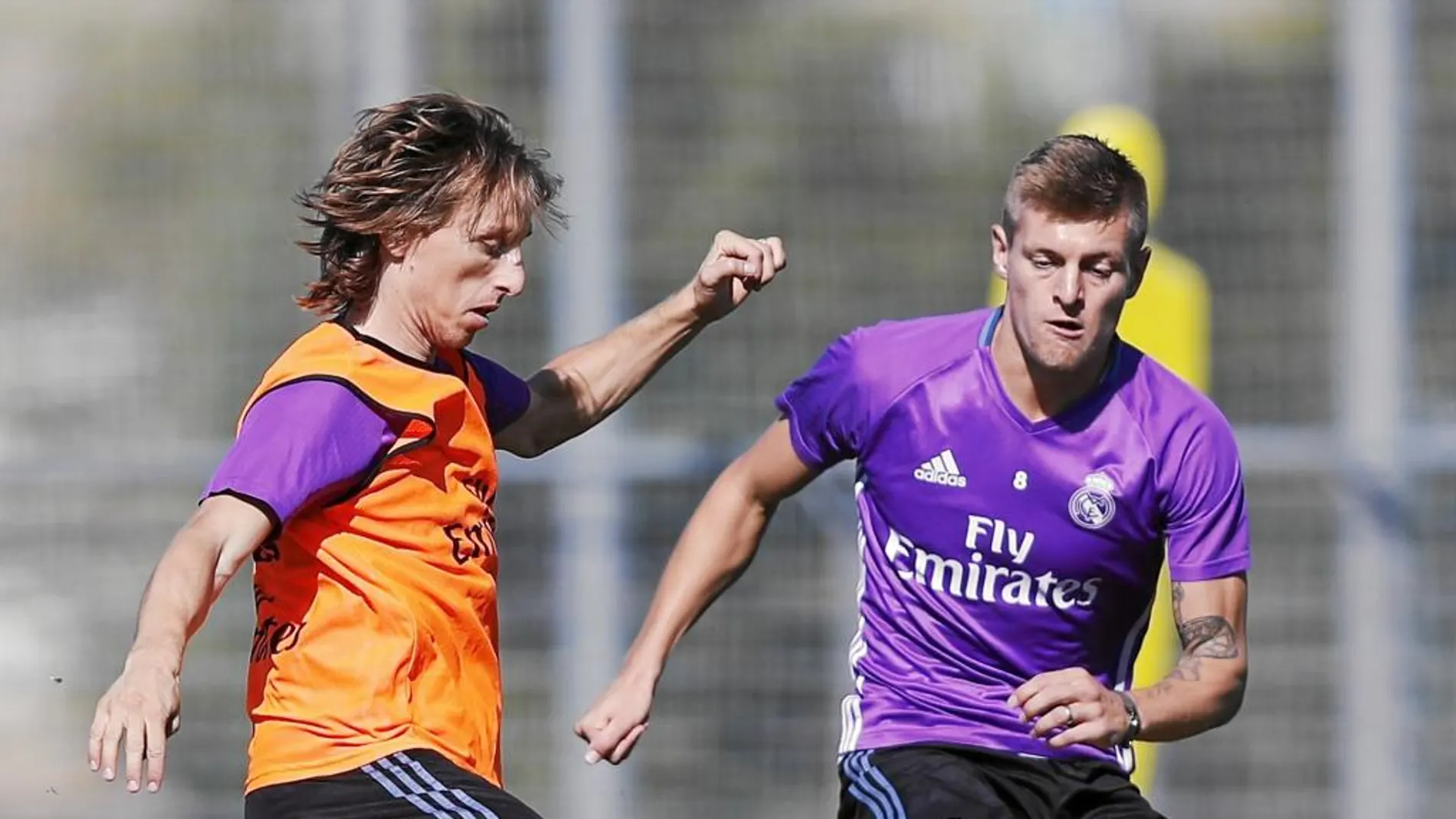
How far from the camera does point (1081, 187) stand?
3910 mm

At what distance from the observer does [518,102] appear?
669cm

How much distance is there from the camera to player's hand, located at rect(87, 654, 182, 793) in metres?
2.93

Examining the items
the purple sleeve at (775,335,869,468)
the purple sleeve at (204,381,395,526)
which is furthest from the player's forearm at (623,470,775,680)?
the purple sleeve at (204,381,395,526)

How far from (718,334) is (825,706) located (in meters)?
1.22

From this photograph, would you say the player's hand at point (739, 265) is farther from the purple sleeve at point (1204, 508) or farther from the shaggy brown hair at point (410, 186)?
the purple sleeve at point (1204, 508)

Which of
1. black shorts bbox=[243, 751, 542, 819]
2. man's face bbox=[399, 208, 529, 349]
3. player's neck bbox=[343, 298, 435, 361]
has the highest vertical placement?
man's face bbox=[399, 208, 529, 349]

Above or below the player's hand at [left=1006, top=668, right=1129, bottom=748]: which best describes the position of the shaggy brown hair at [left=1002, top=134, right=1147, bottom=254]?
above

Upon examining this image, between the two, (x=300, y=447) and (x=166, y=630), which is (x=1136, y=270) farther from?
(x=166, y=630)

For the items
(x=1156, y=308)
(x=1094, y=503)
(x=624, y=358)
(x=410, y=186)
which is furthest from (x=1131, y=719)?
(x=1156, y=308)

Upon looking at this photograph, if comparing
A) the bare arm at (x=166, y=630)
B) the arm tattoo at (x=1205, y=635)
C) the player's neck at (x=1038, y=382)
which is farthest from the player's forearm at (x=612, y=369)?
the arm tattoo at (x=1205, y=635)

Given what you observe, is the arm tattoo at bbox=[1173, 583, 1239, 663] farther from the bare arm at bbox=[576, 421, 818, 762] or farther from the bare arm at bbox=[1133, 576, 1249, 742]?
the bare arm at bbox=[576, 421, 818, 762]

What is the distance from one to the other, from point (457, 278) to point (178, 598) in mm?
782

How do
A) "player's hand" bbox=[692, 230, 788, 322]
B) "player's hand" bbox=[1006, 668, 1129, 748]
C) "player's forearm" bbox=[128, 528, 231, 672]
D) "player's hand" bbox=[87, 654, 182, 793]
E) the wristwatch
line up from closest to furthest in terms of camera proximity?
"player's hand" bbox=[87, 654, 182, 793] → "player's forearm" bbox=[128, 528, 231, 672] → "player's hand" bbox=[1006, 668, 1129, 748] → the wristwatch → "player's hand" bbox=[692, 230, 788, 322]

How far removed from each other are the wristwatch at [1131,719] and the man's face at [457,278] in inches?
48.6
